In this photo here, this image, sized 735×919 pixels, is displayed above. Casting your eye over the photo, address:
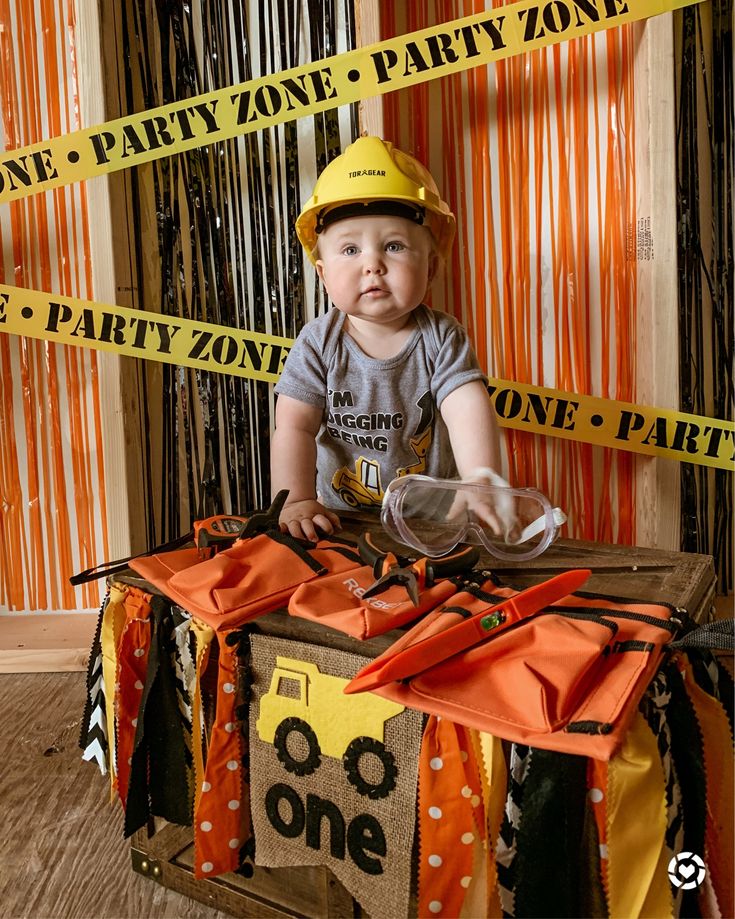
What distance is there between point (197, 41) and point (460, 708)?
1.46 metres

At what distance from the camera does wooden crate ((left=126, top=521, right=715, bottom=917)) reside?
0.94 m

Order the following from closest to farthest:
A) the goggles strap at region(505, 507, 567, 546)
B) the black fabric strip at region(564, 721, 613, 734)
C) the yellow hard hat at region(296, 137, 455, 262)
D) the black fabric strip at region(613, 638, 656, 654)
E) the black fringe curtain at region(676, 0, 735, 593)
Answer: the black fabric strip at region(564, 721, 613, 734) → the black fabric strip at region(613, 638, 656, 654) → the goggles strap at region(505, 507, 567, 546) → the yellow hard hat at region(296, 137, 455, 262) → the black fringe curtain at region(676, 0, 735, 593)

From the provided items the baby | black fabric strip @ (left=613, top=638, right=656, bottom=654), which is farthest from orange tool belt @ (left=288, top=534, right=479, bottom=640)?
the baby

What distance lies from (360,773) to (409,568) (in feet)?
0.73

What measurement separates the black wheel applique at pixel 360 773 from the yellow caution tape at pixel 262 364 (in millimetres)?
966

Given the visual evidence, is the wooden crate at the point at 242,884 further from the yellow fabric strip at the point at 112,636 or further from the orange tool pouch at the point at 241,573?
the orange tool pouch at the point at 241,573

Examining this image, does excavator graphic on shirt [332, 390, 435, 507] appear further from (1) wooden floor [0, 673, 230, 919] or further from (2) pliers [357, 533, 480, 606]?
(1) wooden floor [0, 673, 230, 919]

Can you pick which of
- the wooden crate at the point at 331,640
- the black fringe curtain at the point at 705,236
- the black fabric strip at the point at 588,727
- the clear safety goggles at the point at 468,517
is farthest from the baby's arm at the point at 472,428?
the black fabric strip at the point at 588,727

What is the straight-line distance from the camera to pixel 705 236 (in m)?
1.65

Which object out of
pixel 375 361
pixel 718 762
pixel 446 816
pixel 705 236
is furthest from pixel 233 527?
pixel 705 236

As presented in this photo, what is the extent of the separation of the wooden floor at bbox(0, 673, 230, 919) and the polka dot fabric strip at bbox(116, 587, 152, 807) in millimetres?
146

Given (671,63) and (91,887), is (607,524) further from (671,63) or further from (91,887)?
(91,887)

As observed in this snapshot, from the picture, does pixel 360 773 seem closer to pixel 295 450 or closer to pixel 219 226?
pixel 295 450

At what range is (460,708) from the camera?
29.6 inches
